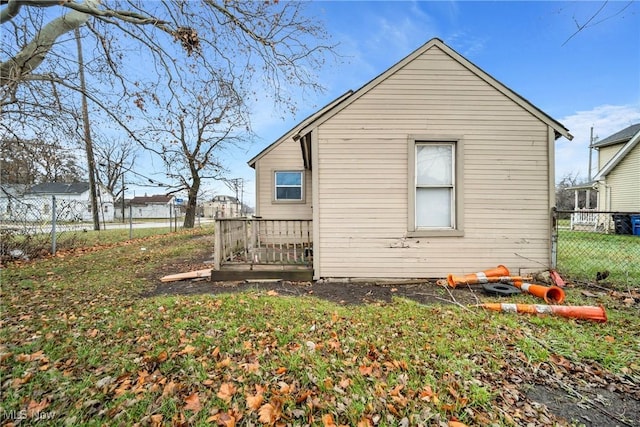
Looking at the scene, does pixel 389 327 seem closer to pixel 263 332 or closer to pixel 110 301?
pixel 263 332

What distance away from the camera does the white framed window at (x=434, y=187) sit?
5.52 meters

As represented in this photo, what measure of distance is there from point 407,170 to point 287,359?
419cm

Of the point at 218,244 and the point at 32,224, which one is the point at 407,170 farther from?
the point at 32,224

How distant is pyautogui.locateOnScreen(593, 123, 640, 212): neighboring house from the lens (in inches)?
534

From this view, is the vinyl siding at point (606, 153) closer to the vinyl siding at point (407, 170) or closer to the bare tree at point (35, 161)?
the vinyl siding at point (407, 170)

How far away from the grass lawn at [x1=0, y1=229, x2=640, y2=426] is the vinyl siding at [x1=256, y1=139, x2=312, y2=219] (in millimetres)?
6258

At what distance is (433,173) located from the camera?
5613mm

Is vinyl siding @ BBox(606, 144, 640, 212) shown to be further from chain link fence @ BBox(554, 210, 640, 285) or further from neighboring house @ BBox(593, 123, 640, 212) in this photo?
chain link fence @ BBox(554, 210, 640, 285)

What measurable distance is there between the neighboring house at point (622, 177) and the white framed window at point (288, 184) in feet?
53.5

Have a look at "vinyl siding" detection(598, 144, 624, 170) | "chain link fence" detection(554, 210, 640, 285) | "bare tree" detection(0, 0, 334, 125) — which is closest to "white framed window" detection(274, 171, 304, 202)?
"bare tree" detection(0, 0, 334, 125)

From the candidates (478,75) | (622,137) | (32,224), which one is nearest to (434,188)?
(478,75)

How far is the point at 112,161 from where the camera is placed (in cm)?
625

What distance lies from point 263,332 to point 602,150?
2492 centimetres

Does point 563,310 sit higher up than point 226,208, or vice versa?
point 226,208
